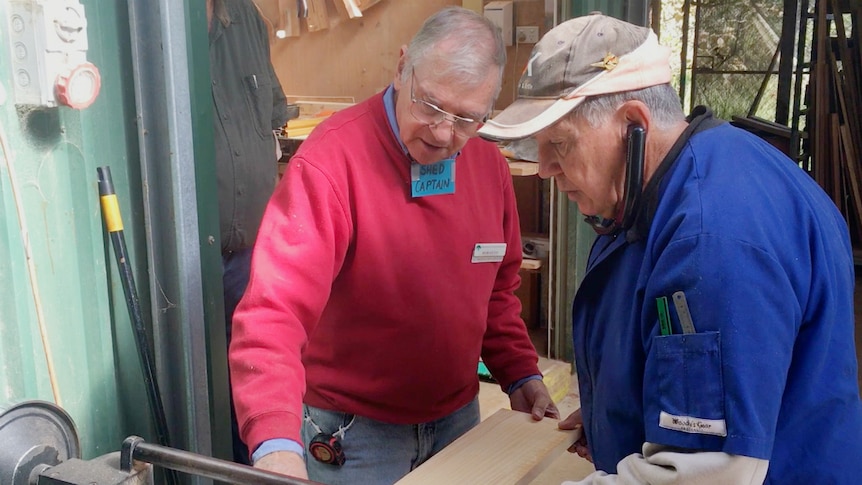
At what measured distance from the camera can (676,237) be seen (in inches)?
40.0

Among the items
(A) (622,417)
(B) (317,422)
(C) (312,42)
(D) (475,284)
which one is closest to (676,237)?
(A) (622,417)

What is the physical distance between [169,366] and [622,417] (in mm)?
928

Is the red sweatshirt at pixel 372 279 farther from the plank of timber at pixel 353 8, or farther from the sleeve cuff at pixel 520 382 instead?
the plank of timber at pixel 353 8

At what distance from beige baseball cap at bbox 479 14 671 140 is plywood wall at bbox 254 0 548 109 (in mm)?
2854

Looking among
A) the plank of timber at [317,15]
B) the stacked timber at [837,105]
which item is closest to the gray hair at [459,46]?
the plank of timber at [317,15]

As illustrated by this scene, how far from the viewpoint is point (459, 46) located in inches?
64.1

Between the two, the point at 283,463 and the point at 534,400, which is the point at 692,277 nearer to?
the point at 283,463

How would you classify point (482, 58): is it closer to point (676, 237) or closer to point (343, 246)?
point (343, 246)

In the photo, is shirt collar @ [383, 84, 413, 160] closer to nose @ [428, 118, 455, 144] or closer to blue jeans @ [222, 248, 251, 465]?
nose @ [428, 118, 455, 144]

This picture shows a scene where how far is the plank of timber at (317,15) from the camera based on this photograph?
479cm

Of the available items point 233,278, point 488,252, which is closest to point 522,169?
point 233,278

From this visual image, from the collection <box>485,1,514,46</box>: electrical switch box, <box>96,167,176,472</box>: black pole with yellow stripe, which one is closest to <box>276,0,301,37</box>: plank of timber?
<box>485,1,514,46</box>: electrical switch box

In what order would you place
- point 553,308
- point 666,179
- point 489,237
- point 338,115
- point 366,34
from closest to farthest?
point 666,179 < point 338,115 < point 489,237 < point 553,308 < point 366,34

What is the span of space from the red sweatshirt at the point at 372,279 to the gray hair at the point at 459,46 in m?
0.18
